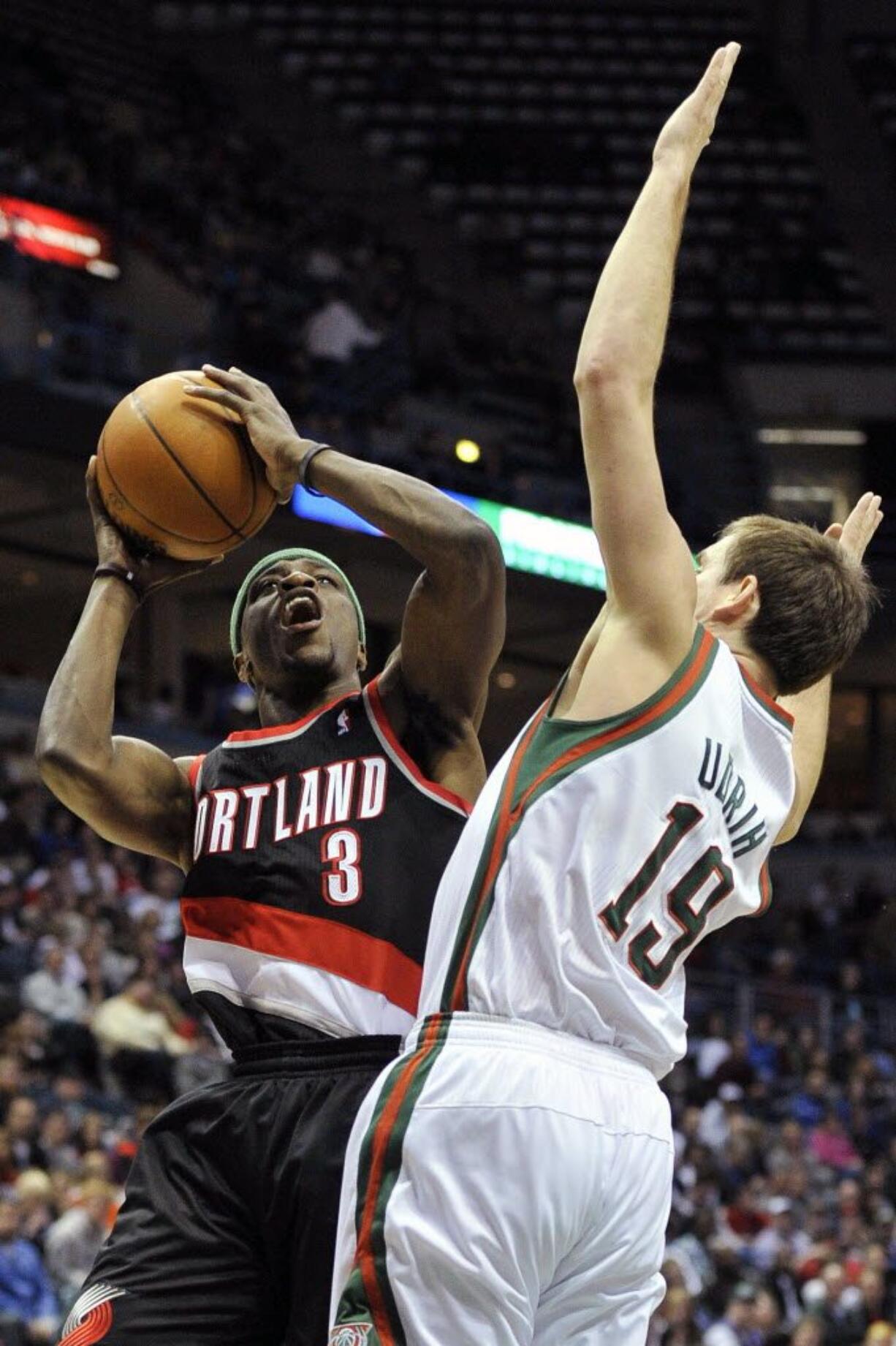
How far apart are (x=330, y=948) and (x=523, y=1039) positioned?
0.69 meters

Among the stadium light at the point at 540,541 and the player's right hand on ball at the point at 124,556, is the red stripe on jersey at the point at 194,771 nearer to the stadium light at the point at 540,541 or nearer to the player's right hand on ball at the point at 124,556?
the player's right hand on ball at the point at 124,556

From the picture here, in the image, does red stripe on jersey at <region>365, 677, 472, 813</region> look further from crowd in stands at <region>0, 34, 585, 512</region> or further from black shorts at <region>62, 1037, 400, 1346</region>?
crowd in stands at <region>0, 34, 585, 512</region>

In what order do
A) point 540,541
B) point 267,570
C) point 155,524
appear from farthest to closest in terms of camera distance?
point 540,541 → point 267,570 → point 155,524

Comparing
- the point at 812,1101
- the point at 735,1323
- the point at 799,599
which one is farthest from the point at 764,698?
the point at 812,1101

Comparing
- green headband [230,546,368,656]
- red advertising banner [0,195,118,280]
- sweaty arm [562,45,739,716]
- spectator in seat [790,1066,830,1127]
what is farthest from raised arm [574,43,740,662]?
red advertising banner [0,195,118,280]

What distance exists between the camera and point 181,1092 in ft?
35.3

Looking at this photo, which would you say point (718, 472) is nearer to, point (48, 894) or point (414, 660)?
point (48, 894)

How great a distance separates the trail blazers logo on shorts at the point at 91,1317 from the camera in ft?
10.2

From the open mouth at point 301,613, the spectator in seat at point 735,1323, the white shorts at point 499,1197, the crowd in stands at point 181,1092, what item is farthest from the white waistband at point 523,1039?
the spectator in seat at point 735,1323

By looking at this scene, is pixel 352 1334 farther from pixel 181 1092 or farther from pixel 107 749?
pixel 181 1092

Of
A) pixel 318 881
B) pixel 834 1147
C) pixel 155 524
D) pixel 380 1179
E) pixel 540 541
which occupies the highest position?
pixel 540 541

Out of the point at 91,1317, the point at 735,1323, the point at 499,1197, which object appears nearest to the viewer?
the point at 499,1197

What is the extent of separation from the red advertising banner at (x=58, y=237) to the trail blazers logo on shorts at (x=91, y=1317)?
1458cm

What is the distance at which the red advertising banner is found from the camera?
1747cm
